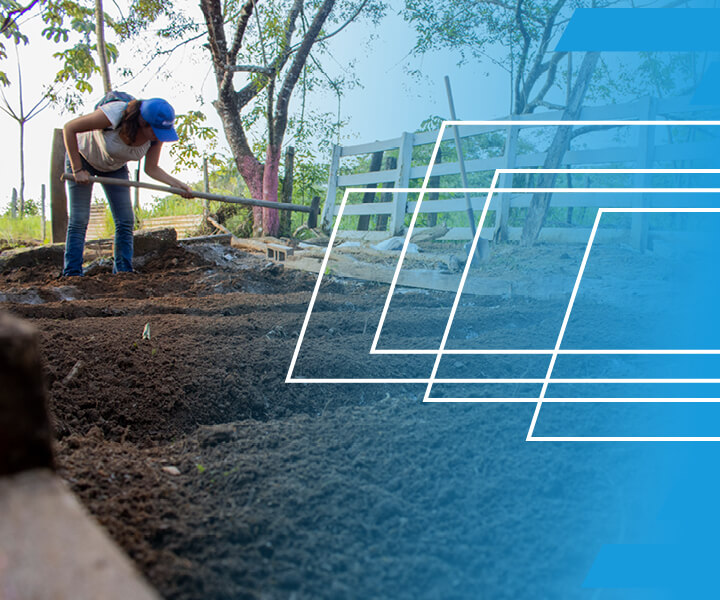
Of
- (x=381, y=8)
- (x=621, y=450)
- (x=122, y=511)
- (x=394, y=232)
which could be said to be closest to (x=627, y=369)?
(x=621, y=450)

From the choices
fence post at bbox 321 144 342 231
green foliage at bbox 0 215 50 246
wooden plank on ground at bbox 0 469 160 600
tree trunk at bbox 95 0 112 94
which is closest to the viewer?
wooden plank on ground at bbox 0 469 160 600

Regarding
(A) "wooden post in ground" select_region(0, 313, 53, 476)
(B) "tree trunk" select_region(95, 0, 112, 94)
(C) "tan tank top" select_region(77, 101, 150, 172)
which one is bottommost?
(A) "wooden post in ground" select_region(0, 313, 53, 476)

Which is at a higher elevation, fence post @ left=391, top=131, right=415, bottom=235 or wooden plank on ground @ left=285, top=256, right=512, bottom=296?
fence post @ left=391, top=131, right=415, bottom=235

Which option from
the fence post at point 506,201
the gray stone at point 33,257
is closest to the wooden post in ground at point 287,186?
the fence post at point 506,201

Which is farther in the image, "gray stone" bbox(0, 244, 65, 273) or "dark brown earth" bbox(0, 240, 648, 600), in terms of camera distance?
"gray stone" bbox(0, 244, 65, 273)

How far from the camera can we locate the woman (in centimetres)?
366

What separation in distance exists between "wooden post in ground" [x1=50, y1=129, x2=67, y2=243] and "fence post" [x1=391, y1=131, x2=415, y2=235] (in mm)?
4537

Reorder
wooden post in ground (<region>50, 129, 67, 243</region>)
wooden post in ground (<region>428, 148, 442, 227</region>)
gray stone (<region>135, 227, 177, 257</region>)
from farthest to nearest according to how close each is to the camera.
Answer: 1. wooden post in ground (<region>428, 148, 442, 227</region>)
2. wooden post in ground (<region>50, 129, 67, 243</region>)
3. gray stone (<region>135, 227, 177, 257</region>)

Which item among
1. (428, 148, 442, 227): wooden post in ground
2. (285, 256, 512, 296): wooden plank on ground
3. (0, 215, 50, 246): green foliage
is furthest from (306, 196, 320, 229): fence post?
(0, 215, 50, 246): green foliage

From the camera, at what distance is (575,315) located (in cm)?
316

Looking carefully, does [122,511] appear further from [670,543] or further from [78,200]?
[78,200]

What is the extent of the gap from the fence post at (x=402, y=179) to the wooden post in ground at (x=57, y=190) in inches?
179
